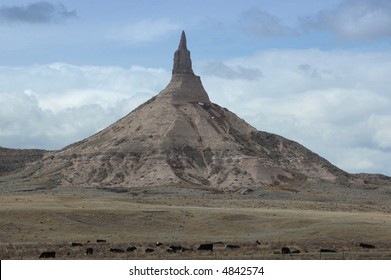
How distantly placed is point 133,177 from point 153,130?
20.7 meters

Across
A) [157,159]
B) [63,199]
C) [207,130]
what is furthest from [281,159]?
[63,199]

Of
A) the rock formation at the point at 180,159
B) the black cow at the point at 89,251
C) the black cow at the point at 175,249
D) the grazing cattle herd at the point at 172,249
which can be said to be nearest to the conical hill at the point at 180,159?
the rock formation at the point at 180,159

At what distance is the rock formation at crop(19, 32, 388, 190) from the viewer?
563ft

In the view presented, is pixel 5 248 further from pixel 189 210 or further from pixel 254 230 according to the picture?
pixel 189 210

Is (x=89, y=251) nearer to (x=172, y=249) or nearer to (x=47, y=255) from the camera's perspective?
(x=47, y=255)

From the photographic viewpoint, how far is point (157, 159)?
7013 inches

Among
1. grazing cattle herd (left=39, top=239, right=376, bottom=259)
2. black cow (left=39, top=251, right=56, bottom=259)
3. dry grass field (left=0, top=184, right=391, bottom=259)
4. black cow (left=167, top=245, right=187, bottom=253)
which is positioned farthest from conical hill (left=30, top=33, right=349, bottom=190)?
black cow (left=39, top=251, right=56, bottom=259)

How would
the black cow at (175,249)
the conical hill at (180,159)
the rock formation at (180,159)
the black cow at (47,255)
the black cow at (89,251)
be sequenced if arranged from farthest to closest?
the conical hill at (180,159)
the rock formation at (180,159)
the black cow at (175,249)
the black cow at (89,251)
the black cow at (47,255)

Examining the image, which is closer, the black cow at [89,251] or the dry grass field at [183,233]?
the black cow at [89,251]

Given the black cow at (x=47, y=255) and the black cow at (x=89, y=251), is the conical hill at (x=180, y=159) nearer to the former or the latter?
the black cow at (x=89, y=251)

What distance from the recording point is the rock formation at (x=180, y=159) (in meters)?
172

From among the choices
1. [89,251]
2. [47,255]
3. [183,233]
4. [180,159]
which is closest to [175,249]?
[89,251]

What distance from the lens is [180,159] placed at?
180m

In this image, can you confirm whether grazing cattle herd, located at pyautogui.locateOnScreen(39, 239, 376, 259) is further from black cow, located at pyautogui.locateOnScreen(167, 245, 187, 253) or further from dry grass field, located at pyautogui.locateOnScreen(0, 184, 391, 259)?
dry grass field, located at pyautogui.locateOnScreen(0, 184, 391, 259)
